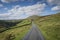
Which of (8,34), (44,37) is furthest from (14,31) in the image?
(44,37)

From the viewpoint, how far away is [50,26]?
5188 mm

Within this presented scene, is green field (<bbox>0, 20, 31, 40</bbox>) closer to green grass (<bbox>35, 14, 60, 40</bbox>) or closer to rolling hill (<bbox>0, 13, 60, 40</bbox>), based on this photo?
rolling hill (<bbox>0, 13, 60, 40</bbox>)

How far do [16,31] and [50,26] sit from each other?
1.09 metres

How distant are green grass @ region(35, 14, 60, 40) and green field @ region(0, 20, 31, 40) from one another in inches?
15.2

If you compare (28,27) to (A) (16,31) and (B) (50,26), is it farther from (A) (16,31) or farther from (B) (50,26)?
(B) (50,26)

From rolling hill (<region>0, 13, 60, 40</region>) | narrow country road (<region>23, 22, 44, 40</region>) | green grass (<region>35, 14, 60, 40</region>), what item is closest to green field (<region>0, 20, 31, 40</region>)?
rolling hill (<region>0, 13, 60, 40</region>)

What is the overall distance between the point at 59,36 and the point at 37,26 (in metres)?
0.75

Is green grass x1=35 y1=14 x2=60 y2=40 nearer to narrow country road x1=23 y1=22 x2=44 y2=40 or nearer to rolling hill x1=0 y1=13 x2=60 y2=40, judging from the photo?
rolling hill x1=0 y1=13 x2=60 y2=40

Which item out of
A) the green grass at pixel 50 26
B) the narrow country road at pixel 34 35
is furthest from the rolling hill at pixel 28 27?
the narrow country road at pixel 34 35

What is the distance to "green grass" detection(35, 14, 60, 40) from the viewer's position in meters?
5.03

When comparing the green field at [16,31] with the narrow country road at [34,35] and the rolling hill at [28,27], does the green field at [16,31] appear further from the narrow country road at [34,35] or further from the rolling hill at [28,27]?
the narrow country road at [34,35]

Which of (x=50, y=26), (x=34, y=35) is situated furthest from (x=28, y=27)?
(x=50, y=26)

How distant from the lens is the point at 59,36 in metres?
5.07

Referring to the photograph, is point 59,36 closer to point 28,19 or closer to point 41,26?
point 41,26
